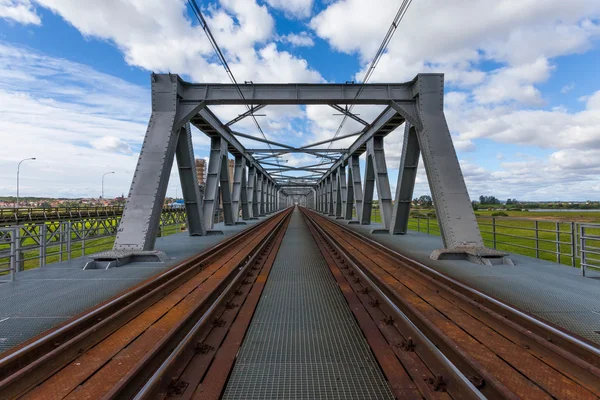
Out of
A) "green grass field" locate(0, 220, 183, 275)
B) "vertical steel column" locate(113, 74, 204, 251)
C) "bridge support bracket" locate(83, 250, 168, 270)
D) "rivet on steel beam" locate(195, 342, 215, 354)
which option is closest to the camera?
"rivet on steel beam" locate(195, 342, 215, 354)

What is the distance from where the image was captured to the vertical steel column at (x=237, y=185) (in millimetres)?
25641

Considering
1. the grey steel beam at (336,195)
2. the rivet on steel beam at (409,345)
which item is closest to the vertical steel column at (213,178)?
the rivet on steel beam at (409,345)

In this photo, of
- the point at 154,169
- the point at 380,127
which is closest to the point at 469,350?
the point at 154,169

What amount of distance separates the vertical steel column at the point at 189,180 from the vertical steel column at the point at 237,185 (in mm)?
8919

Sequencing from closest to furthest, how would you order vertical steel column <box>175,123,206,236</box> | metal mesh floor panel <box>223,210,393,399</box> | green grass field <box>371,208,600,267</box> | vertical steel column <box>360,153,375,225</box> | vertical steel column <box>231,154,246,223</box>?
metal mesh floor panel <box>223,210,393,399</box>
green grass field <box>371,208,600,267</box>
vertical steel column <box>175,123,206,236</box>
vertical steel column <box>360,153,375,225</box>
vertical steel column <box>231,154,246,223</box>

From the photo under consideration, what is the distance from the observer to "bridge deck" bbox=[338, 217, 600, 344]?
4.29m

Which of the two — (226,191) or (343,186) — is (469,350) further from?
(343,186)

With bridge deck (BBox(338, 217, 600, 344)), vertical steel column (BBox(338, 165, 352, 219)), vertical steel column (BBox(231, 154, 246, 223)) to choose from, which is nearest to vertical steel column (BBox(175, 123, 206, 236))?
vertical steel column (BBox(231, 154, 246, 223))

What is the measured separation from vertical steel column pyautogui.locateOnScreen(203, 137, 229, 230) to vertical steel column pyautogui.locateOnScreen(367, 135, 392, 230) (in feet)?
32.4

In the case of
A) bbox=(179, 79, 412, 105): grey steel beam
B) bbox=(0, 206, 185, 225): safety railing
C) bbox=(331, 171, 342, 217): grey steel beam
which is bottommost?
bbox=(0, 206, 185, 225): safety railing

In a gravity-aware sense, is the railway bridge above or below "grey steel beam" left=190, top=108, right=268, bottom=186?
below

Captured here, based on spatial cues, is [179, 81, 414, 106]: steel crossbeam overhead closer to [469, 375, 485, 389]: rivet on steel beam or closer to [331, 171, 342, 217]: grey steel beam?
[469, 375, 485, 389]: rivet on steel beam

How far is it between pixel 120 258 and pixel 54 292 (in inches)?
98.4

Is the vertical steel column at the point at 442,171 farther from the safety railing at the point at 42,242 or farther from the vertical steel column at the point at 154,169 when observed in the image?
the safety railing at the point at 42,242
